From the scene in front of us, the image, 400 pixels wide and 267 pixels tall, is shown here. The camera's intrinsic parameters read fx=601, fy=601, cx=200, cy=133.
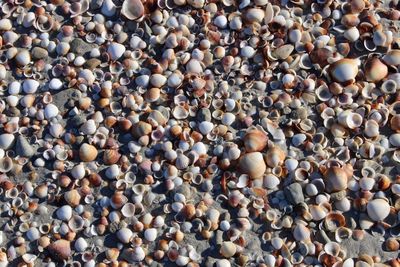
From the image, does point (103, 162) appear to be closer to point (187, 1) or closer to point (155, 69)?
point (155, 69)

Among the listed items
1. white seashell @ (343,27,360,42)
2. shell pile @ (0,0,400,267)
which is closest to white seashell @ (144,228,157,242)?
shell pile @ (0,0,400,267)

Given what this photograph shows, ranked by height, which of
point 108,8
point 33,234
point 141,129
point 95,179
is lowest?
point 33,234

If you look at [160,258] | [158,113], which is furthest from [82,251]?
[158,113]

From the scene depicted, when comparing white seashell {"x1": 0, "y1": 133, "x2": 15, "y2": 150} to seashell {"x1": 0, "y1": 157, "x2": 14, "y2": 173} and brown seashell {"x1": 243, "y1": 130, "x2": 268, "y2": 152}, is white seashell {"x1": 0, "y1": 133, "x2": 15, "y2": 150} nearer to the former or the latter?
seashell {"x1": 0, "y1": 157, "x2": 14, "y2": 173}

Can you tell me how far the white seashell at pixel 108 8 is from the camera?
190 cm

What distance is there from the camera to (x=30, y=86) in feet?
5.92

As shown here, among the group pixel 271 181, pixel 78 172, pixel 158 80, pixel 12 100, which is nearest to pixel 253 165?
pixel 271 181

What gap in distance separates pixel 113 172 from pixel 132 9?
529 millimetres

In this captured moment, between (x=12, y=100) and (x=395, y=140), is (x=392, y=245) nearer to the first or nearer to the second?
(x=395, y=140)

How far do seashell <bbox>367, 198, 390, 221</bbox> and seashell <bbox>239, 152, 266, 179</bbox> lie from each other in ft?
1.01

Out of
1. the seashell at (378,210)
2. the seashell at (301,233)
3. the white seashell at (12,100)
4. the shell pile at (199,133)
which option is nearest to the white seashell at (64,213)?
the shell pile at (199,133)

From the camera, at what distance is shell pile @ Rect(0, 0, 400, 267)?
1.64 metres

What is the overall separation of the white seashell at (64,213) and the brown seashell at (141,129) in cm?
28

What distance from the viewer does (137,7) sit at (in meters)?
1.87
